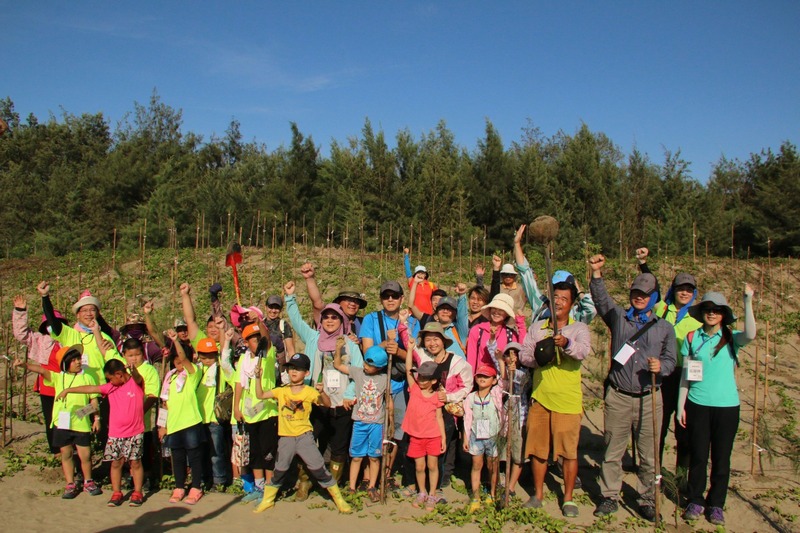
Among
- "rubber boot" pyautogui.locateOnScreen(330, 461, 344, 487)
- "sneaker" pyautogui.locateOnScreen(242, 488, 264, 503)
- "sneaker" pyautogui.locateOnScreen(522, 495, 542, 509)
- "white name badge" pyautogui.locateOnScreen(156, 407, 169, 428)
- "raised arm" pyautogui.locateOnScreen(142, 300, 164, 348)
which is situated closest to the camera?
"sneaker" pyautogui.locateOnScreen(522, 495, 542, 509)

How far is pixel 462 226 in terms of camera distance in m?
20.5

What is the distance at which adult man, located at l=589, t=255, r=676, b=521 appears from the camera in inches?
198

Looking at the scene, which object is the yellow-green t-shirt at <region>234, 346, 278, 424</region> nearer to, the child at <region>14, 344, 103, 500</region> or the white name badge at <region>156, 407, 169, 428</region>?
the white name badge at <region>156, 407, 169, 428</region>

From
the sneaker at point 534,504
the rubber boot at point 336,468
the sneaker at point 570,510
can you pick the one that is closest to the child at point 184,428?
the rubber boot at point 336,468

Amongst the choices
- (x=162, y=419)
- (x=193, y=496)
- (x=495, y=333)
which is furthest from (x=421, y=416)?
(x=162, y=419)

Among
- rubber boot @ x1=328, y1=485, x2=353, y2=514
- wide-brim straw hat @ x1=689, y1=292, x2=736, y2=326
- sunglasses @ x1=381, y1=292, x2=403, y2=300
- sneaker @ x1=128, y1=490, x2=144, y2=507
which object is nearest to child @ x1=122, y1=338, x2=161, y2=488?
sneaker @ x1=128, y1=490, x2=144, y2=507

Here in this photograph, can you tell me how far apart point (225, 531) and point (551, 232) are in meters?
3.70

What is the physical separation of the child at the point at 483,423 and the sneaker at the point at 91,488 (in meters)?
3.55

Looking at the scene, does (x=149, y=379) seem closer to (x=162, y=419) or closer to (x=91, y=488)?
(x=162, y=419)

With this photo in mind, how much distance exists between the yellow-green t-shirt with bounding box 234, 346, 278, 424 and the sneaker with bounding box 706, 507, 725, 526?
3961 mm

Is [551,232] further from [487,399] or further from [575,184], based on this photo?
[575,184]

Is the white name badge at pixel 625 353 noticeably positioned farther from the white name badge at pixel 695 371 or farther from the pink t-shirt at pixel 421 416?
the pink t-shirt at pixel 421 416

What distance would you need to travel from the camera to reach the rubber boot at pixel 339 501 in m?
5.24

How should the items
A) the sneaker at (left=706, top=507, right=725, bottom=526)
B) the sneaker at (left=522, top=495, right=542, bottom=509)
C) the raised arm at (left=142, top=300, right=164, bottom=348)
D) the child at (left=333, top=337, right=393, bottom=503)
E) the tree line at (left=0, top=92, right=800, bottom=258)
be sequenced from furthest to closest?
the tree line at (left=0, top=92, right=800, bottom=258) → the raised arm at (left=142, top=300, right=164, bottom=348) → the child at (left=333, top=337, right=393, bottom=503) → the sneaker at (left=522, top=495, right=542, bottom=509) → the sneaker at (left=706, top=507, right=725, bottom=526)
